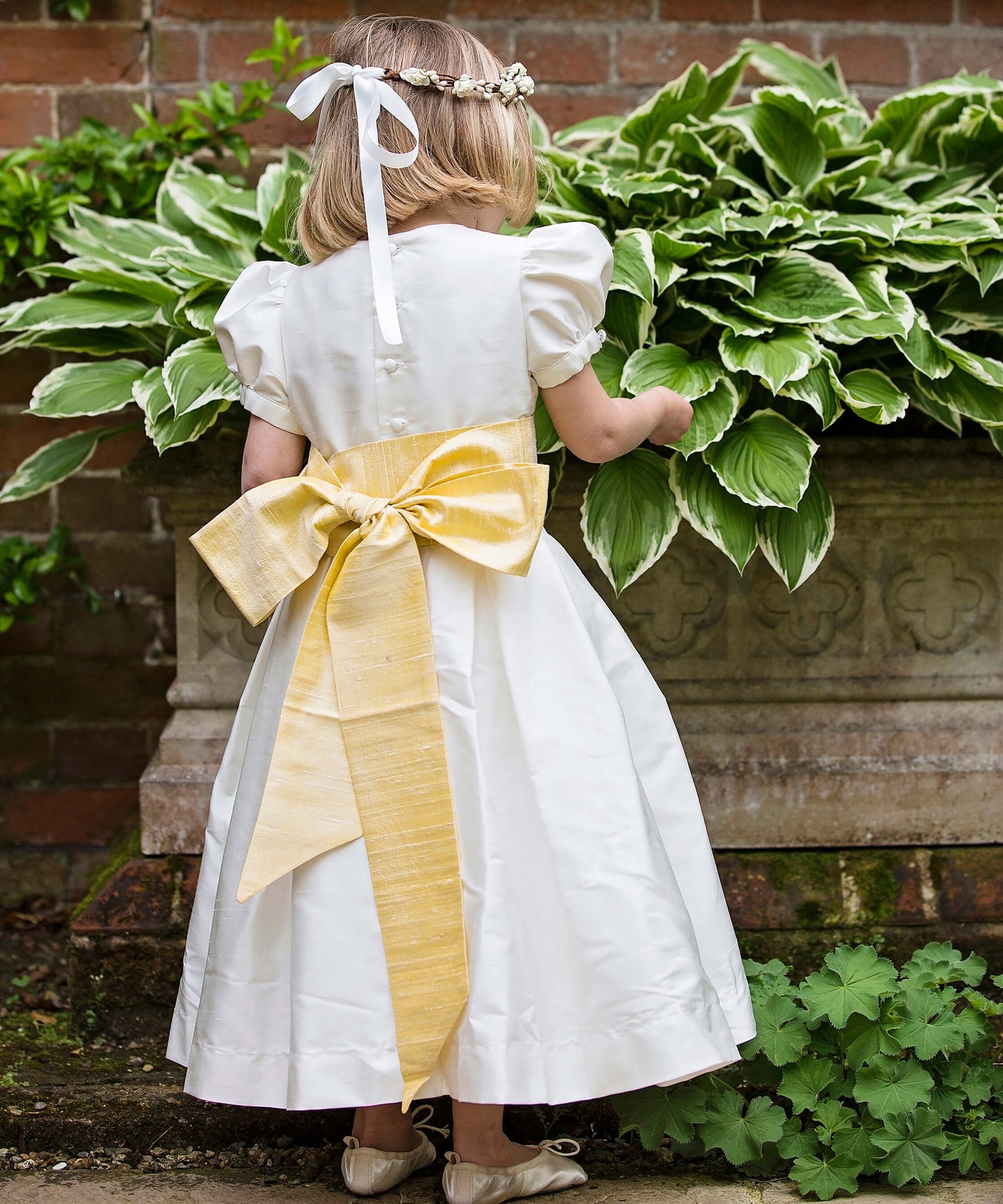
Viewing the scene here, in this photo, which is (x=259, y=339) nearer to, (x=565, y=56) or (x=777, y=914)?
(x=777, y=914)

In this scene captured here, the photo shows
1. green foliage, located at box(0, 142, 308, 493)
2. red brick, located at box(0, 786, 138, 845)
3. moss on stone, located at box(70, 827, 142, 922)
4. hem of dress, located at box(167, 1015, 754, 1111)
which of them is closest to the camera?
hem of dress, located at box(167, 1015, 754, 1111)

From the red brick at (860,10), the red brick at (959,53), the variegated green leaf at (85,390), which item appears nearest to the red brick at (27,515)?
the variegated green leaf at (85,390)

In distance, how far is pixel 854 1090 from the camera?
1.53 meters

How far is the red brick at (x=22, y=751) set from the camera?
2.50m

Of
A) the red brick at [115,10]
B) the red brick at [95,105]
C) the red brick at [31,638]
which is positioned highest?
the red brick at [115,10]

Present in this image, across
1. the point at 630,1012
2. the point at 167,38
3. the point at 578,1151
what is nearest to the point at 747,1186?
the point at 578,1151

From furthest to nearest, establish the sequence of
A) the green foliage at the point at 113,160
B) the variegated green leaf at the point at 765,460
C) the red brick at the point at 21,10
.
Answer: the red brick at the point at 21,10
the green foliage at the point at 113,160
the variegated green leaf at the point at 765,460

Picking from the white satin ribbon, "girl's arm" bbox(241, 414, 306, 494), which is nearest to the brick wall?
"girl's arm" bbox(241, 414, 306, 494)

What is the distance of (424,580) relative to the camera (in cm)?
144

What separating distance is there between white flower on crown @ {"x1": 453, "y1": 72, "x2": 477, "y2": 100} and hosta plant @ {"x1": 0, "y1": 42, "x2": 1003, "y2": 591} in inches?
13.6

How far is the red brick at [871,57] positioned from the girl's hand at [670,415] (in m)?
1.33

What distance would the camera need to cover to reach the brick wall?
2432 millimetres

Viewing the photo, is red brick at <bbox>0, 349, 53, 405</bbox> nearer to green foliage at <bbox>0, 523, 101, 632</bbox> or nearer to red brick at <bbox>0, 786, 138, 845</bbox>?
green foliage at <bbox>0, 523, 101, 632</bbox>

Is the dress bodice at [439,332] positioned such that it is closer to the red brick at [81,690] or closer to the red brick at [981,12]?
the red brick at [81,690]
